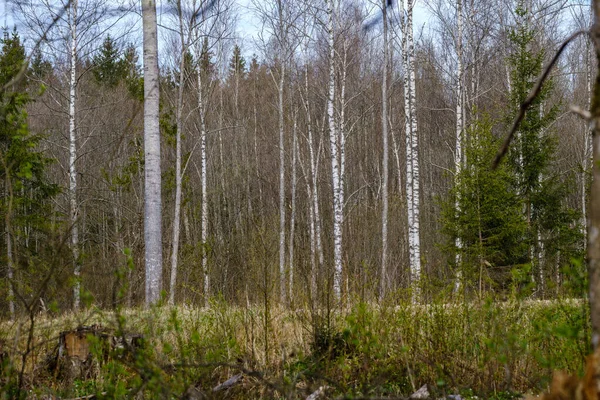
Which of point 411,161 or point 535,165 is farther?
point 535,165

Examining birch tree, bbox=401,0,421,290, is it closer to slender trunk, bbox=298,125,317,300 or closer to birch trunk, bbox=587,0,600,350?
slender trunk, bbox=298,125,317,300

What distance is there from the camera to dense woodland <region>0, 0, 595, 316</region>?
6977mm

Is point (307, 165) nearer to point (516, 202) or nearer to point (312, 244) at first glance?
point (312, 244)

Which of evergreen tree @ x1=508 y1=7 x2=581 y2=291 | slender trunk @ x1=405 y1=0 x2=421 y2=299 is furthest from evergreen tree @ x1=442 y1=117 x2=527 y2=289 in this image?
evergreen tree @ x1=508 y1=7 x2=581 y2=291

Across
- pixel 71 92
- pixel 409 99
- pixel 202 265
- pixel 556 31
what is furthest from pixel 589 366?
pixel 556 31

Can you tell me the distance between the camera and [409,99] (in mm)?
14117

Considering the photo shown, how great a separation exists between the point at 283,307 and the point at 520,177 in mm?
11187

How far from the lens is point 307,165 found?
78.6ft

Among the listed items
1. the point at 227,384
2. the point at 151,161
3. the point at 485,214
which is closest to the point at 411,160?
the point at 485,214

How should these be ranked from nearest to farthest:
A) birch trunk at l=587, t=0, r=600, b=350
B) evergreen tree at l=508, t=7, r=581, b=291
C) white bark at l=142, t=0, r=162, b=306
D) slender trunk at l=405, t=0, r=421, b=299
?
birch trunk at l=587, t=0, r=600, b=350
white bark at l=142, t=0, r=162, b=306
slender trunk at l=405, t=0, r=421, b=299
evergreen tree at l=508, t=7, r=581, b=291

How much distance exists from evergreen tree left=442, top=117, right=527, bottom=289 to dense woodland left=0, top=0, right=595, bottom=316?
6cm

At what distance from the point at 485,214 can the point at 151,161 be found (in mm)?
7485

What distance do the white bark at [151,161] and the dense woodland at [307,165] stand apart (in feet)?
1.57

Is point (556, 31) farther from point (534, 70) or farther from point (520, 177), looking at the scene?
point (520, 177)
